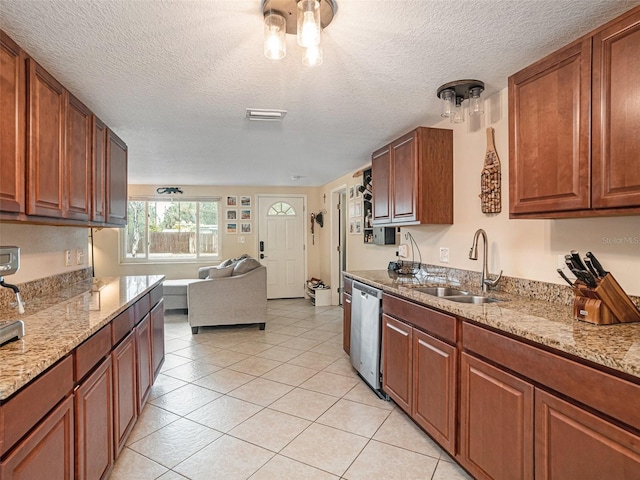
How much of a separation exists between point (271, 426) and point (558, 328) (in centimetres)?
178

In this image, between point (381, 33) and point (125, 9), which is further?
point (381, 33)

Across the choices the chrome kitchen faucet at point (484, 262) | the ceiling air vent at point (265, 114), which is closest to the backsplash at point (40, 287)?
the ceiling air vent at point (265, 114)

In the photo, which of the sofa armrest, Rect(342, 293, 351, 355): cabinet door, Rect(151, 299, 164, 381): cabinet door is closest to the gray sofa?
the sofa armrest

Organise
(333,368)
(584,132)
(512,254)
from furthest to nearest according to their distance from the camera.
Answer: (333,368)
(512,254)
(584,132)

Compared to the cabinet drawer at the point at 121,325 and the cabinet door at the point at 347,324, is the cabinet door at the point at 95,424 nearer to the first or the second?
the cabinet drawer at the point at 121,325

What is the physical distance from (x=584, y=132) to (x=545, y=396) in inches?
44.3

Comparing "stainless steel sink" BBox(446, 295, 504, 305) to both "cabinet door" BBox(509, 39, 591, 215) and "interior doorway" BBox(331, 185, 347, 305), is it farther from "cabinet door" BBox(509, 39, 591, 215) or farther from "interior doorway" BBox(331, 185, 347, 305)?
"interior doorway" BBox(331, 185, 347, 305)

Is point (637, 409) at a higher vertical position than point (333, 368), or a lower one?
higher

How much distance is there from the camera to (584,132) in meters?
1.56

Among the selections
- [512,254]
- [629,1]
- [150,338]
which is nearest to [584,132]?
[629,1]

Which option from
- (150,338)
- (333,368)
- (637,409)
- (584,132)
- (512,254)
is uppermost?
(584,132)

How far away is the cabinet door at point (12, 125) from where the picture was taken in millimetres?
1505

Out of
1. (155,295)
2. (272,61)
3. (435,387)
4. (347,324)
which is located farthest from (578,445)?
(155,295)

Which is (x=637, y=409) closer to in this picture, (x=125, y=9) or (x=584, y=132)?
(x=584, y=132)
